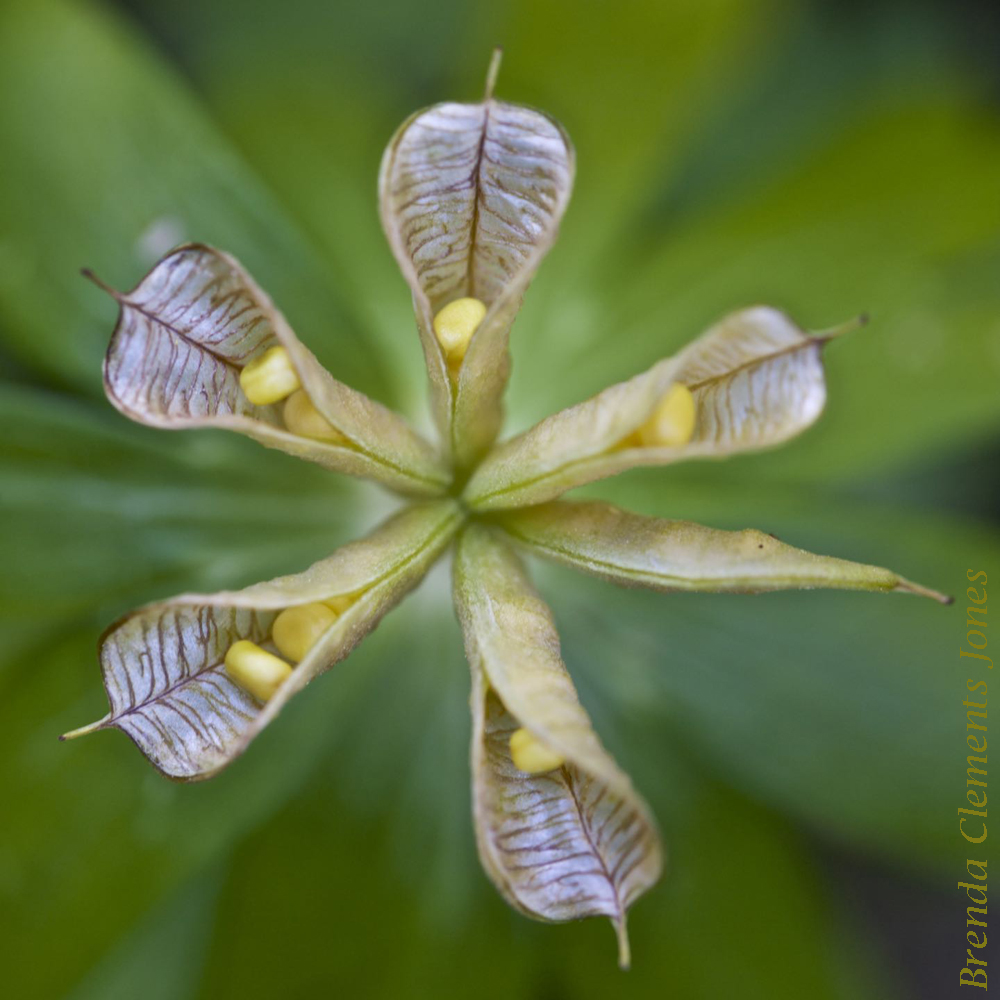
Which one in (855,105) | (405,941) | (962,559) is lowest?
(405,941)

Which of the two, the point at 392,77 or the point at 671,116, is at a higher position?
the point at 392,77

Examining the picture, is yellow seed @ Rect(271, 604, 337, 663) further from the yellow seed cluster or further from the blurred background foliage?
the blurred background foliage

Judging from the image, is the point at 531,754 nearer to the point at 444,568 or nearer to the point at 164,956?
the point at 444,568

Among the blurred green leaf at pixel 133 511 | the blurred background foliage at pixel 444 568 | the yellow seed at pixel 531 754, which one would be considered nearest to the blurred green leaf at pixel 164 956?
the blurred background foliage at pixel 444 568

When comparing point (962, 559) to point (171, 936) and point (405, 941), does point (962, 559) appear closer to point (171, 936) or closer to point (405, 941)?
point (405, 941)

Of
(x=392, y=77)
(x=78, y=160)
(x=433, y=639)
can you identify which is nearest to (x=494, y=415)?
(x=433, y=639)

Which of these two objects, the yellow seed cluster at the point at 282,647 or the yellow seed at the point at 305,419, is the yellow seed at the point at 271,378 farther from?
the yellow seed cluster at the point at 282,647

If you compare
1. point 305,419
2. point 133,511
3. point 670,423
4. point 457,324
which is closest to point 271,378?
point 305,419
